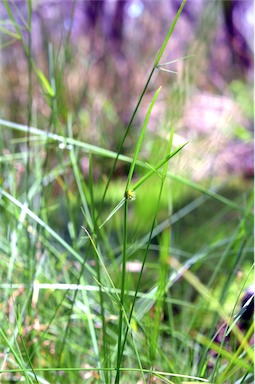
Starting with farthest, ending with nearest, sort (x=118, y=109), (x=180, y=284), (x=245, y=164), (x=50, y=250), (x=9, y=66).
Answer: (x=118, y=109), (x=9, y=66), (x=245, y=164), (x=180, y=284), (x=50, y=250)

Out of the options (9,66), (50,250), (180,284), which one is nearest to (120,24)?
(9,66)

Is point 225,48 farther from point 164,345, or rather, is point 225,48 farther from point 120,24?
point 164,345

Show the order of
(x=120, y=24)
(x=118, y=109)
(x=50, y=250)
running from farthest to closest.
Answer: (x=120, y=24) < (x=118, y=109) < (x=50, y=250)

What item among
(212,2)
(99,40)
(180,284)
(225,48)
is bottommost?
(180,284)

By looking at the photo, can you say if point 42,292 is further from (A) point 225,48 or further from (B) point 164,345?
(A) point 225,48

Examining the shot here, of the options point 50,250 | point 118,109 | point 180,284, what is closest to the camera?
point 50,250

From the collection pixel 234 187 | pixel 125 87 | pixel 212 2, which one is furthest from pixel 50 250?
pixel 125 87

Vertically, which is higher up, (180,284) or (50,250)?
(50,250)

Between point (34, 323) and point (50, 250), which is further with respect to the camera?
point (50, 250)

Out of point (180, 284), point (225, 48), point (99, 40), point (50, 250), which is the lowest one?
point (180, 284)
